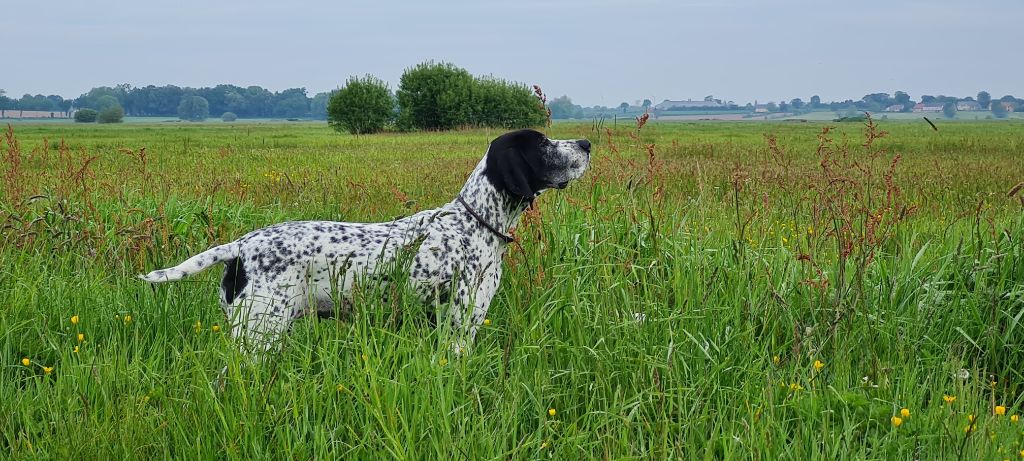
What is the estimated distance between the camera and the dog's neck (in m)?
4.82

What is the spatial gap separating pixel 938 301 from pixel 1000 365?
464 mm

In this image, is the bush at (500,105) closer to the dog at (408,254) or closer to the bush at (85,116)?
the dog at (408,254)

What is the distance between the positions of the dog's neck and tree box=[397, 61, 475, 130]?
203 ft

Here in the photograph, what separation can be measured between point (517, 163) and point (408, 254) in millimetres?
931

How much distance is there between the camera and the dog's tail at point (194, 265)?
422cm

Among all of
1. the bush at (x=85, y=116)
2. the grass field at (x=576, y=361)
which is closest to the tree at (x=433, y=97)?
the grass field at (x=576, y=361)

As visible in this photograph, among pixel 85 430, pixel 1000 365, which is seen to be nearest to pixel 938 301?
pixel 1000 365

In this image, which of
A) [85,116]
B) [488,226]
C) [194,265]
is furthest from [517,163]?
[85,116]

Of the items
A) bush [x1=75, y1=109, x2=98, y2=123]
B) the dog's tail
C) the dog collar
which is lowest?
bush [x1=75, y1=109, x2=98, y2=123]

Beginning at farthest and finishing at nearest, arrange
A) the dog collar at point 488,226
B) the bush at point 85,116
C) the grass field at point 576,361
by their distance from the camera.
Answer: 1. the bush at point 85,116
2. the dog collar at point 488,226
3. the grass field at point 576,361

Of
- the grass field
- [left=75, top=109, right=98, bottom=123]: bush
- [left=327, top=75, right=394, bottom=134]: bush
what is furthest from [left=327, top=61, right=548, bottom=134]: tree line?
[left=75, top=109, right=98, bottom=123]: bush

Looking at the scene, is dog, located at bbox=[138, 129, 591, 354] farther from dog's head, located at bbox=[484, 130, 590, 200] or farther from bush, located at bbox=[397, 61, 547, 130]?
bush, located at bbox=[397, 61, 547, 130]

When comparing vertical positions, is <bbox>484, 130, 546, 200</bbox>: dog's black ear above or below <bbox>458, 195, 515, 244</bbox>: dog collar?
above

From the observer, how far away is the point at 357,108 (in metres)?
67.6
